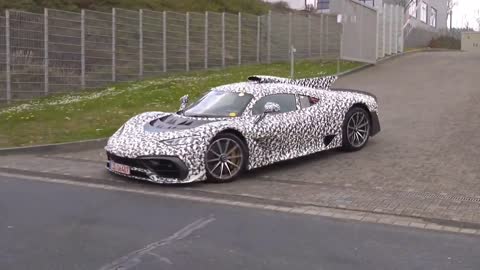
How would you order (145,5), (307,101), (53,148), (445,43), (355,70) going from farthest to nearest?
(445,43) < (145,5) < (355,70) < (53,148) < (307,101)

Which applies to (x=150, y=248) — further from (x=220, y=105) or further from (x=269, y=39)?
(x=269, y=39)

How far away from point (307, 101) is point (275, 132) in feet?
3.59

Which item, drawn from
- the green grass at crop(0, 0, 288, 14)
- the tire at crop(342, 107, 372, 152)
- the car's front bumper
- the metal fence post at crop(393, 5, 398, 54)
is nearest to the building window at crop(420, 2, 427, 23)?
the green grass at crop(0, 0, 288, 14)

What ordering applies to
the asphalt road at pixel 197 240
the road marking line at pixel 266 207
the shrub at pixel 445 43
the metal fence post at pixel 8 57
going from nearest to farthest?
1. the asphalt road at pixel 197 240
2. the road marking line at pixel 266 207
3. the metal fence post at pixel 8 57
4. the shrub at pixel 445 43

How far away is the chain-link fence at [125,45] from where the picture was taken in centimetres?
1880

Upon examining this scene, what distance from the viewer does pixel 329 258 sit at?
5.64 meters

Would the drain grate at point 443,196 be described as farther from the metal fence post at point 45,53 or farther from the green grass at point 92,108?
the metal fence post at point 45,53

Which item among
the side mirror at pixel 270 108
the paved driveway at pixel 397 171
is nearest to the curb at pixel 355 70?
the paved driveway at pixel 397 171

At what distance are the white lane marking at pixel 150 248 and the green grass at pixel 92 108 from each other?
21.1ft

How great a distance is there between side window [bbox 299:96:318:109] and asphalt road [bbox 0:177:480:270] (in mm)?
3181

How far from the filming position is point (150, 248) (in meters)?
5.90

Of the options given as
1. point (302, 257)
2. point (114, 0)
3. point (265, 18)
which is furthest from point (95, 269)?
point (114, 0)

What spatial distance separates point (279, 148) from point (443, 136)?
4.06 meters

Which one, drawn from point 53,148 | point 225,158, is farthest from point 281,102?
point 53,148
